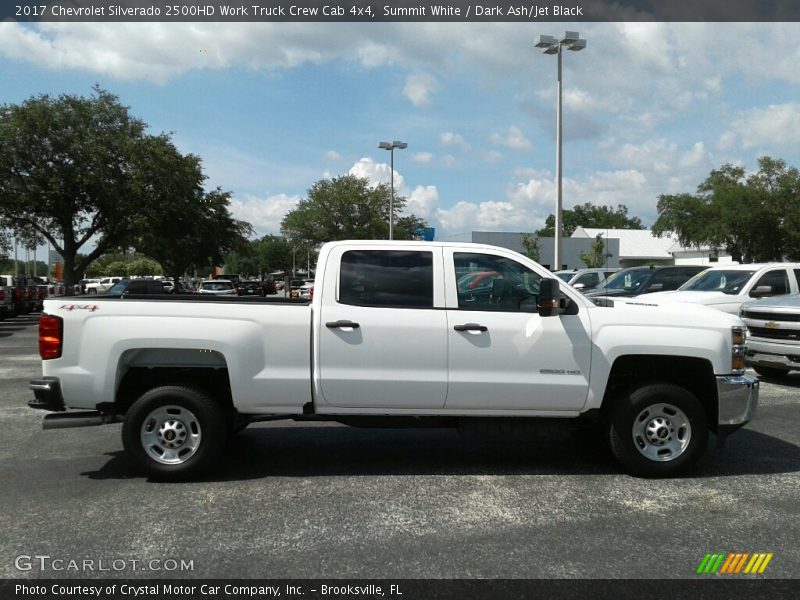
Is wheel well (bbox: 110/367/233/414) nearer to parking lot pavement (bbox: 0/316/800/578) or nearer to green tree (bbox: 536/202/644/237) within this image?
parking lot pavement (bbox: 0/316/800/578)

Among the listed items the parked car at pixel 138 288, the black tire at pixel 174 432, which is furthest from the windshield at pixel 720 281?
the black tire at pixel 174 432

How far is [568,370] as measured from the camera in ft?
19.1

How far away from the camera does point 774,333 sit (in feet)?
34.3

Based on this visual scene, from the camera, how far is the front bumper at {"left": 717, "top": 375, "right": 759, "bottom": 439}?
5.86 m

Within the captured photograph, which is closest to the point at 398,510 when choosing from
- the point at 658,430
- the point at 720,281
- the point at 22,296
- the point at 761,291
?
the point at 658,430

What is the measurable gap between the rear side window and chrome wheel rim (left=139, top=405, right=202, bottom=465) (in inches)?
61.7

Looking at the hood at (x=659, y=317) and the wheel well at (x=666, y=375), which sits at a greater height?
the hood at (x=659, y=317)

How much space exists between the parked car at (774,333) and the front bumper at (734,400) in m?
4.69

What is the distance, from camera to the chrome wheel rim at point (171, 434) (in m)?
5.70

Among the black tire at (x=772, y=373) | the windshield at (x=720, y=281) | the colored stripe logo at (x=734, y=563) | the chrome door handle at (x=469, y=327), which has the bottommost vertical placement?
the colored stripe logo at (x=734, y=563)

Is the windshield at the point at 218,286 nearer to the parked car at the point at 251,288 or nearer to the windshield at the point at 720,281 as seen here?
the parked car at the point at 251,288

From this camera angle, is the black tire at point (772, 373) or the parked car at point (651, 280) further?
the parked car at point (651, 280)

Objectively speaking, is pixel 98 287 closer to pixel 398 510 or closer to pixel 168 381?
pixel 168 381

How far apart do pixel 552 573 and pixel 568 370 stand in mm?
2069
